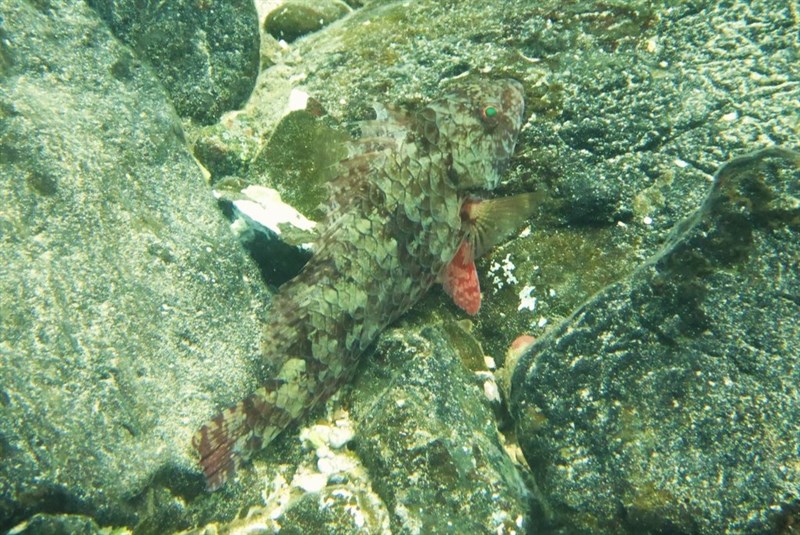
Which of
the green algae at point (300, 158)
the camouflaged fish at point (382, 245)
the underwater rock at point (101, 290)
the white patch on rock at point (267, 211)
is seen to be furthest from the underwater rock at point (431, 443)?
the green algae at point (300, 158)

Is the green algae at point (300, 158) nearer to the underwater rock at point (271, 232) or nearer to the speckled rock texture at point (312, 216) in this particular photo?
the speckled rock texture at point (312, 216)

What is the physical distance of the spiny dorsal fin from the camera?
11.1ft

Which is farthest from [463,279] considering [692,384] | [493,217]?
[692,384]

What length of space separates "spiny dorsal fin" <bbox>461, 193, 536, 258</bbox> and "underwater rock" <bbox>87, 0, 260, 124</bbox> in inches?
95.5

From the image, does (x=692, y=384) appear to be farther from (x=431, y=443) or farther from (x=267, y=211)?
(x=267, y=211)

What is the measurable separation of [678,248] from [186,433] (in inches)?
102

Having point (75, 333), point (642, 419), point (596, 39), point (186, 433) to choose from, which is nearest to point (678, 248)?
point (642, 419)

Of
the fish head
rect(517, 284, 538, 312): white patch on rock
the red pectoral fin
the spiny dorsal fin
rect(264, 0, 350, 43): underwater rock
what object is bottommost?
rect(517, 284, 538, 312): white patch on rock

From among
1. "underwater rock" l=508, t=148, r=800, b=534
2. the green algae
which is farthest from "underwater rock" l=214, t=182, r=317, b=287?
"underwater rock" l=508, t=148, r=800, b=534

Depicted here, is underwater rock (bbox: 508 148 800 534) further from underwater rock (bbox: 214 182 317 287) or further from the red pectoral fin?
underwater rock (bbox: 214 182 317 287)

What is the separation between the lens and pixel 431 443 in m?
2.76

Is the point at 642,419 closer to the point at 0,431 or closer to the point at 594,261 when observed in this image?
the point at 594,261

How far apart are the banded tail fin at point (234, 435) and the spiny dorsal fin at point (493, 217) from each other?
161cm

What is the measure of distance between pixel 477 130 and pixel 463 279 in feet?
3.23
